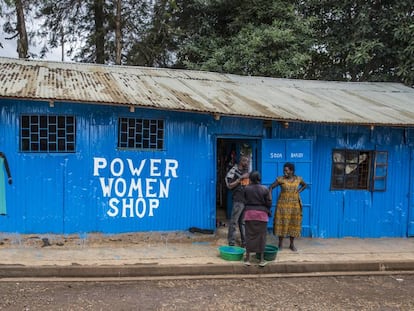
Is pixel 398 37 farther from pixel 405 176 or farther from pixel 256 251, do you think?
pixel 256 251

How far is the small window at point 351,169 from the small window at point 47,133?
5405mm

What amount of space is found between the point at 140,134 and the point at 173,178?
41.3 inches

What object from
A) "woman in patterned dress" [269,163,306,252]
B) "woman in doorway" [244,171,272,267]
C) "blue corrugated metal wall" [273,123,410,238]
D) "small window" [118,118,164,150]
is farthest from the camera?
"blue corrugated metal wall" [273,123,410,238]

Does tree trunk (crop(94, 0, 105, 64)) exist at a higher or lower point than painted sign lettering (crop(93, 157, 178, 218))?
higher

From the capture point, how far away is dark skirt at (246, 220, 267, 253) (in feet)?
22.7

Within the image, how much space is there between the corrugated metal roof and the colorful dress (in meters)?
1.18

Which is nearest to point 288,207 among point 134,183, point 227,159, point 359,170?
point 359,170

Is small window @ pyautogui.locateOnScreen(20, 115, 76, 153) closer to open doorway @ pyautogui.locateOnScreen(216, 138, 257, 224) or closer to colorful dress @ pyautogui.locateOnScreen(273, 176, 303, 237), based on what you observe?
open doorway @ pyautogui.locateOnScreen(216, 138, 257, 224)

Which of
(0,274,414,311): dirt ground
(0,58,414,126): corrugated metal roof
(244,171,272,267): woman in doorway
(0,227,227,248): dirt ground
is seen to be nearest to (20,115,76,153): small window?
(0,58,414,126): corrugated metal roof

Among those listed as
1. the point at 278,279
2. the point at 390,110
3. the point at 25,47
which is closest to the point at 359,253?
the point at 278,279

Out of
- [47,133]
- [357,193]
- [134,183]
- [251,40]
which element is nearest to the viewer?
[47,133]

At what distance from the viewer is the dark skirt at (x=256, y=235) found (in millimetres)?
6934

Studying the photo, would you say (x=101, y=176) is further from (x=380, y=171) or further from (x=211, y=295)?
(x=380, y=171)

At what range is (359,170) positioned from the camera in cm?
964
